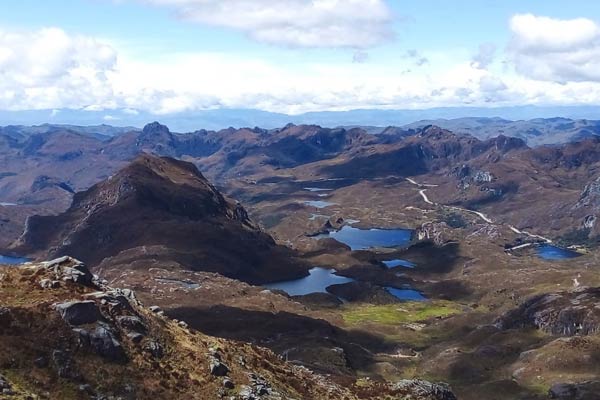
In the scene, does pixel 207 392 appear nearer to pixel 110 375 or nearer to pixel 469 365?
pixel 110 375

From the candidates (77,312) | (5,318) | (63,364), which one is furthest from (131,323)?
(5,318)

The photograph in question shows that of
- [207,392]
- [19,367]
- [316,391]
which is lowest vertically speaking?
[316,391]

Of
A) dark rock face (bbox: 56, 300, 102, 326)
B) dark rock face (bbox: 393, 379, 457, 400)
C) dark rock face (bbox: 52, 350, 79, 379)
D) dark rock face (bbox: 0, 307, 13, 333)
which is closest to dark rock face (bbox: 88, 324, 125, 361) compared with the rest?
dark rock face (bbox: 56, 300, 102, 326)

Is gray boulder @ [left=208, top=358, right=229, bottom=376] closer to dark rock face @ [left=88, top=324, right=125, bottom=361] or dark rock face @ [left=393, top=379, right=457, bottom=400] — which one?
dark rock face @ [left=88, top=324, right=125, bottom=361]

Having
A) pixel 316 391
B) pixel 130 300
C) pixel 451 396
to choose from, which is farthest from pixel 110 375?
pixel 451 396

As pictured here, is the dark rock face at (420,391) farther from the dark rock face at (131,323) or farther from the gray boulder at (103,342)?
the gray boulder at (103,342)

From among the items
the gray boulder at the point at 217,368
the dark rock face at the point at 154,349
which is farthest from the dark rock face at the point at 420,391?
the dark rock face at the point at 154,349
